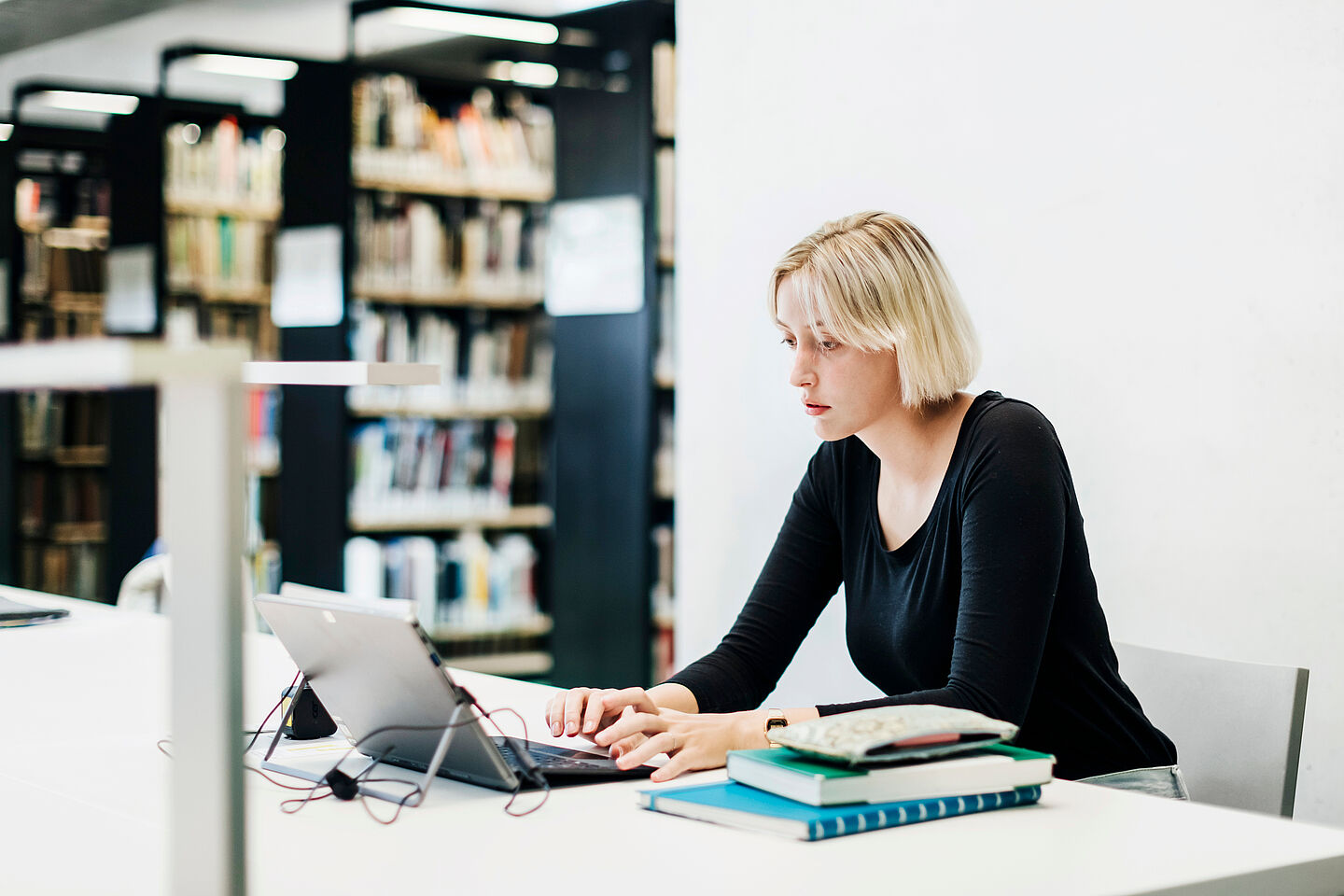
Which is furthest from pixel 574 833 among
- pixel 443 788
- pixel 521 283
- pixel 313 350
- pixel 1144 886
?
pixel 521 283

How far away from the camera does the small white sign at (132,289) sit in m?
4.84

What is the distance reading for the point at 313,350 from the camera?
441 centimetres

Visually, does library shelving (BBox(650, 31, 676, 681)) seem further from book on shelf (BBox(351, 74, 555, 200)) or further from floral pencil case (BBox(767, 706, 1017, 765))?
floral pencil case (BBox(767, 706, 1017, 765))

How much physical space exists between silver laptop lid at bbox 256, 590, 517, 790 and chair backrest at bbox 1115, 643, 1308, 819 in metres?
0.90

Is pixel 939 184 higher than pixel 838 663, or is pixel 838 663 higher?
pixel 939 184

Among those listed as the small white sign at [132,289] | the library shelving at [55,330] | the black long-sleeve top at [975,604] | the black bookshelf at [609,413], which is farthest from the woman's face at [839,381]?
the library shelving at [55,330]

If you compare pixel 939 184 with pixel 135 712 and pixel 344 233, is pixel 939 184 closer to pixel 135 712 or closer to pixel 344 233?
pixel 135 712

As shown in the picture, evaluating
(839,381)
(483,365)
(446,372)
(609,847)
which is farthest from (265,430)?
(609,847)

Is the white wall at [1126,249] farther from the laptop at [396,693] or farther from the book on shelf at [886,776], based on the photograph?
the laptop at [396,693]

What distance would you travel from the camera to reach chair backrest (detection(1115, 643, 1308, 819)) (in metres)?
1.55

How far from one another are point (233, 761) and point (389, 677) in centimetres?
49

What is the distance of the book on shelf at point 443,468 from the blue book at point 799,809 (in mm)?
3628

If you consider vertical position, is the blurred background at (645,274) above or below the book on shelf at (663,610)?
above

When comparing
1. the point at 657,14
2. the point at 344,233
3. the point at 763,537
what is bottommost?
the point at 763,537
